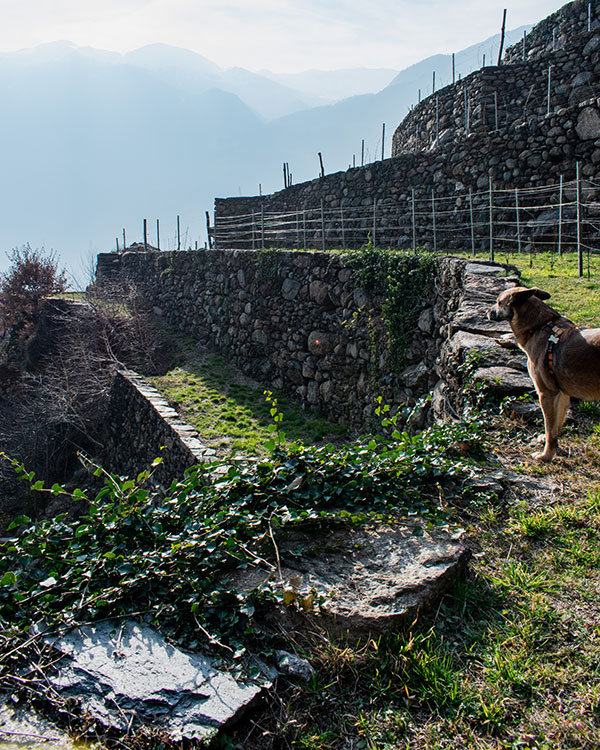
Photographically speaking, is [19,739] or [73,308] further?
[73,308]

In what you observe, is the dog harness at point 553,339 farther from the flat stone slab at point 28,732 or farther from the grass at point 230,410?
the grass at point 230,410

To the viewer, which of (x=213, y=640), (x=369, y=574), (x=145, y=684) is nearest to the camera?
(x=145, y=684)

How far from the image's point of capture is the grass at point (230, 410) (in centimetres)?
900

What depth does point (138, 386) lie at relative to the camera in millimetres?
11164

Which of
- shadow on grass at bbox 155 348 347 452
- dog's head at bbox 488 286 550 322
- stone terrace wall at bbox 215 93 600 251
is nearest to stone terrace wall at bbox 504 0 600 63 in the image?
stone terrace wall at bbox 215 93 600 251

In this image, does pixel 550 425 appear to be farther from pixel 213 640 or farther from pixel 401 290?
pixel 401 290

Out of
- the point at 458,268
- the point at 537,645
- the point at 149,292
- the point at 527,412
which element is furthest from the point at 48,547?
the point at 149,292

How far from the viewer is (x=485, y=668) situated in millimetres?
2061

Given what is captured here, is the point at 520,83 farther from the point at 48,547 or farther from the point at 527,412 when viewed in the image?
the point at 48,547

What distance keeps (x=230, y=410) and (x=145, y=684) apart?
28.0 feet

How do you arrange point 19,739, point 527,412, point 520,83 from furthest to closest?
point 520,83, point 527,412, point 19,739

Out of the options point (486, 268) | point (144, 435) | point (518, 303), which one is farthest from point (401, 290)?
point (144, 435)

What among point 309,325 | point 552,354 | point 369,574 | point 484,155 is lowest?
point 369,574

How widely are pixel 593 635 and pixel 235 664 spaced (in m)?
Result: 1.40
